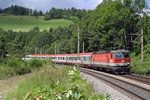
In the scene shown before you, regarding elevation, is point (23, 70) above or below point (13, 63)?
below

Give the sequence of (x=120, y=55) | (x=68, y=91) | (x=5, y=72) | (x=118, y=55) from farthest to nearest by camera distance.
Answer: (x=120, y=55) → (x=118, y=55) → (x=5, y=72) → (x=68, y=91)

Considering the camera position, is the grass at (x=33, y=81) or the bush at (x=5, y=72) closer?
the grass at (x=33, y=81)

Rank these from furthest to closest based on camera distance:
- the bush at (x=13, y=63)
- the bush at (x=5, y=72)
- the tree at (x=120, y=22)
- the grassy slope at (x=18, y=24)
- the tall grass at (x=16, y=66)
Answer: the grassy slope at (x=18, y=24) → the tree at (x=120, y=22) → the bush at (x=13, y=63) → the tall grass at (x=16, y=66) → the bush at (x=5, y=72)

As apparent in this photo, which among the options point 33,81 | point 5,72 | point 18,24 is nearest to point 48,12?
point 18,24

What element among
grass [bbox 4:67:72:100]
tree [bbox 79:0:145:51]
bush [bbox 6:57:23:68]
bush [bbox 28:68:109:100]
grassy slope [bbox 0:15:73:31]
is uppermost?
grassy slope [bbox 0:15:73:31]

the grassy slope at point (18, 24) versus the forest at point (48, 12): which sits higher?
the forest at point (48, 12)

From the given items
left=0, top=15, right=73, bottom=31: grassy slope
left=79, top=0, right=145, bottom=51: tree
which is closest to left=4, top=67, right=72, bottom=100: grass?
left=79, top=0, right=145, bottom=51: tree

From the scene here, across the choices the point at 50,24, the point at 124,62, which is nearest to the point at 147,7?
the point at 124,62

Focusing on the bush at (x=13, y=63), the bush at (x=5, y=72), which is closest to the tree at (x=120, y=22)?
the bush at (x=13, y=63)

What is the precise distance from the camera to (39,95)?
1.90 m

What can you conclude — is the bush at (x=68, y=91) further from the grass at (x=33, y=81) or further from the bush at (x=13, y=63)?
the bush at (x=13, y=63)

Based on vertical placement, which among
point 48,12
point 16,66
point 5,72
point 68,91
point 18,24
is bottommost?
point 5,72

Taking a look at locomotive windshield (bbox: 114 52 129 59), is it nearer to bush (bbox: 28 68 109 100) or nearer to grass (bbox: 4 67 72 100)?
grass (bbox: 4 67 72 100)

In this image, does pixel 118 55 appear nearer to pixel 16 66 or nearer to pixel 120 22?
pixel 16 66
